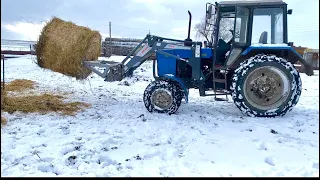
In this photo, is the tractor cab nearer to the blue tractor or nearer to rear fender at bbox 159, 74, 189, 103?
the blue tractor

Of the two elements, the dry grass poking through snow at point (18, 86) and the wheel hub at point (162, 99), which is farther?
the dry grass poking through snow at point (18, 86)

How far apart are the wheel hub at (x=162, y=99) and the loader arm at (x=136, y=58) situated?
0.87m

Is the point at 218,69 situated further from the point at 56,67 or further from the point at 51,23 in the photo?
the point at 51,23

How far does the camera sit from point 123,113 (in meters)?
5.80

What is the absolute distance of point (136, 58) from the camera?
642 cm

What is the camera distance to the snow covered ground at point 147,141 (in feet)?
10.9

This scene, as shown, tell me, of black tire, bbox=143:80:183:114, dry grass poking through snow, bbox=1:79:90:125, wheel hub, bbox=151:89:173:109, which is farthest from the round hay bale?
wheel hub, bbox=151:89:173:109

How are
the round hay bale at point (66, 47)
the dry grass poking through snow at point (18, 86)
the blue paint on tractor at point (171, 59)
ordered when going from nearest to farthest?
the blue paint on tractor at point (171, 59) → the round hay bale at point (66, 47) → the dry grass poking through snow at point (18, 86)

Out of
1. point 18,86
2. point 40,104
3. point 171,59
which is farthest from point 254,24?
point 18,86

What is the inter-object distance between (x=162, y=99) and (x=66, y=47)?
248 cm

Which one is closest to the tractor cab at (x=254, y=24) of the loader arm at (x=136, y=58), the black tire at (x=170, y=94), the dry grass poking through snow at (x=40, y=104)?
the loader arm at (x=136, y=58)

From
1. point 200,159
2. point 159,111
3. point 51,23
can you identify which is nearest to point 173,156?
point 200,159

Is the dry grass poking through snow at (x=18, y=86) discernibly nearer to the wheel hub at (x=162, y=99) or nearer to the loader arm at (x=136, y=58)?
the loader arm at (x=136, y=58)

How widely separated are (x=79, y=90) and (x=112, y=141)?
4.85 meters
